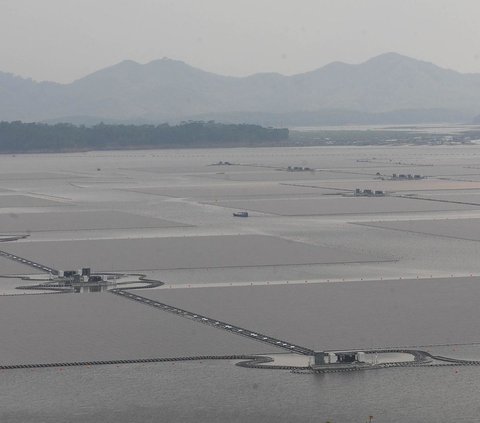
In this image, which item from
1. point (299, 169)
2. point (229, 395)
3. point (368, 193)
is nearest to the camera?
point (229, 395)

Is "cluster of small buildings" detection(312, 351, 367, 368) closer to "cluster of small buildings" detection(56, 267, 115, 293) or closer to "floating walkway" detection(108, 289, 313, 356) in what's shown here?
"floating walkway" detection(108, 289, 313, 356)

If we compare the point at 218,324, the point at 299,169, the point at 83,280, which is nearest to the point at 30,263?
the point at 83,280

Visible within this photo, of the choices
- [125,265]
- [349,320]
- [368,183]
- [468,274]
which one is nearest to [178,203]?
[368,183]

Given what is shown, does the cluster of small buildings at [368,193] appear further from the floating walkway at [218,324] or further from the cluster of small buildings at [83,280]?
the floating walkway at [218,324]

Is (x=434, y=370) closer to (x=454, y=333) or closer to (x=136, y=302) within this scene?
(x=454, y=333)

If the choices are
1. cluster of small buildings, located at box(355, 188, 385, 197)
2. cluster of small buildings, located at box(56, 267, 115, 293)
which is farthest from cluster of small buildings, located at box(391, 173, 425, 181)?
cluster of small buildings, located at box(56, 267, 115, 293)

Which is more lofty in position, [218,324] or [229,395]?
[218,324]

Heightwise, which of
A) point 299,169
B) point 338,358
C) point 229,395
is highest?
point 338,358

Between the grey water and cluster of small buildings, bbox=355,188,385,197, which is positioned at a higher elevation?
cluster of small buildings, bbox=355,188,385,197

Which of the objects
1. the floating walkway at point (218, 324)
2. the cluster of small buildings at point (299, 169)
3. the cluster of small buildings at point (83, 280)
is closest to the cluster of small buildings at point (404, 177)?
the cluster of small buildings at point (299, 169)

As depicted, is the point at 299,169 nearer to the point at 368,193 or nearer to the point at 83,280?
the point at 368,193

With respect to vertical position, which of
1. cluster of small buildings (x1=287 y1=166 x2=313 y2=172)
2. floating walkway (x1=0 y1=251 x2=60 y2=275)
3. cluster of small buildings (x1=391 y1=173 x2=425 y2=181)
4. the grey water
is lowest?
the grey water
